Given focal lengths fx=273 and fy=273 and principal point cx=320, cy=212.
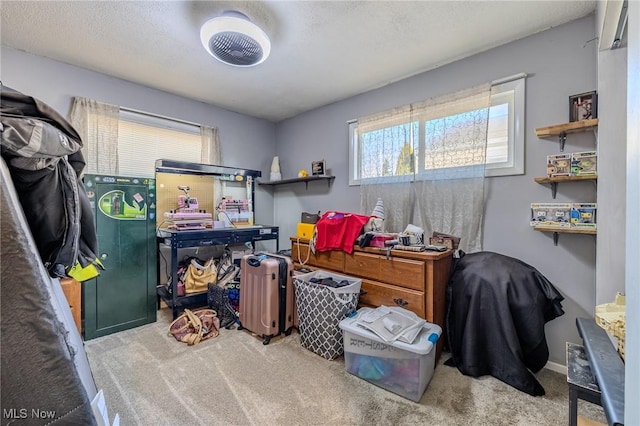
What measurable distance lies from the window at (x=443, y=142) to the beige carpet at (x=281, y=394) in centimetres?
159

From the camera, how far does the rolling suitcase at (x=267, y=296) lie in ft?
7.69

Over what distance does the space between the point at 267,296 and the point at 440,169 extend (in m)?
1.92

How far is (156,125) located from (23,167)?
2.82 metres

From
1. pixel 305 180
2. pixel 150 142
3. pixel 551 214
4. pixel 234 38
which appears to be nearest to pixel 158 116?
Result: pixel 150 142

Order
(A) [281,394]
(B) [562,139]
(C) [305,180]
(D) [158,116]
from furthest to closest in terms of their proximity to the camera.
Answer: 1. (C) [305,180]
2. (D) [158,116]
3. (B) [562,139]
4. (A) [281,394]

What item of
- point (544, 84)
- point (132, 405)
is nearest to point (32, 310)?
point (132, 405)

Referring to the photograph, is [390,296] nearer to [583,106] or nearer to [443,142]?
[443,142]

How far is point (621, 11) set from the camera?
4.27 ft

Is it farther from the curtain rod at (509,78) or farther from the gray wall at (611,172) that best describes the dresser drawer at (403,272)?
the curtain rod at (509,78)

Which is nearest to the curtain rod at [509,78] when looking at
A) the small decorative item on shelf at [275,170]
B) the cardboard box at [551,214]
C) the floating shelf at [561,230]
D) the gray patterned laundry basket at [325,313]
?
the cardboard box at [551,214]

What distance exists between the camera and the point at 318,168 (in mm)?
3492

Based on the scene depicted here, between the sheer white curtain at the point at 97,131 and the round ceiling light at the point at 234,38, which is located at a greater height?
the round ceiling light at the point at 234,38

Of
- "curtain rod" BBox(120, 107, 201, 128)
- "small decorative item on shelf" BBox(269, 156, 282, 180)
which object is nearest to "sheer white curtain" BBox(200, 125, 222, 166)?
"curtain rod" BBox(120, 107, 201, 128)

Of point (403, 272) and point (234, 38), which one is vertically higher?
point (234, 38)
